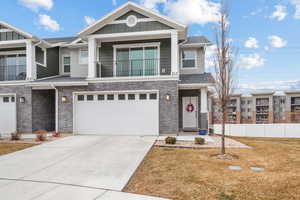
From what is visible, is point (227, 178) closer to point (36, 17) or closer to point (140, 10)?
point (140, 10)

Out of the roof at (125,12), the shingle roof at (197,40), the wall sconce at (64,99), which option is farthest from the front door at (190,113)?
the wall sconce at (64,99)

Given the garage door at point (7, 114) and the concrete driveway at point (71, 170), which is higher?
the garage door at point (7, 114)

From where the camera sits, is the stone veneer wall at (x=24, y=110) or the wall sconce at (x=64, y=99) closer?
the wall sconce at (x=64, y=99)

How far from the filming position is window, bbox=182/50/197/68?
12.7 meters

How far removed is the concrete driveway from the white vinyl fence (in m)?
10.4

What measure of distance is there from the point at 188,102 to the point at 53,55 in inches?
446

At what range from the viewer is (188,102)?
12.2 m

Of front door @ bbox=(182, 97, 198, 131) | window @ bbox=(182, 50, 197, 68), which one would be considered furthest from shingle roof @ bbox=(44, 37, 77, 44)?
front door @ bbox=(182, 97, 198, 131)

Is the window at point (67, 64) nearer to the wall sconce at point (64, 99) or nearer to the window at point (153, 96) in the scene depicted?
the wall sconce at point (64, 99)

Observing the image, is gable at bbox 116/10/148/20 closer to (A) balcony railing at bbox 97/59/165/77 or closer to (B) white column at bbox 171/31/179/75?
(B) white column at bbox 171/31/179/75

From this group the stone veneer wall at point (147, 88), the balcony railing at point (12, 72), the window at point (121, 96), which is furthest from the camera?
the balcony railing at point (12, 72)

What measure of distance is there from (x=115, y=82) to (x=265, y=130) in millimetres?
12802

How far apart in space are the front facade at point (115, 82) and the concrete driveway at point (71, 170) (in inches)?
105

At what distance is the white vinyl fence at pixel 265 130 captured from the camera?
13886 millimetres
